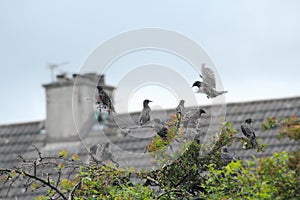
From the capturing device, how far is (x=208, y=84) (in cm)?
726

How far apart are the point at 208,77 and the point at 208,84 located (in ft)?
0.19

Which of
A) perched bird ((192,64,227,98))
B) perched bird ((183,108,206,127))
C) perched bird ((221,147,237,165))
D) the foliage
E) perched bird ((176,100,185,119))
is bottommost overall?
the foliage

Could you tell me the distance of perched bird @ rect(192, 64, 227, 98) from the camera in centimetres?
721

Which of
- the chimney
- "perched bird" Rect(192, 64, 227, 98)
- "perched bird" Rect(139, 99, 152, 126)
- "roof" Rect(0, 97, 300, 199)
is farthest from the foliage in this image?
the chimney

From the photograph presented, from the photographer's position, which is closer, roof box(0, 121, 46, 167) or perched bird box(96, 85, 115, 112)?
perched bird box(96, 85, 115, 112)

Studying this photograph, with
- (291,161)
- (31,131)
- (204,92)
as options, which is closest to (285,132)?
(291,161)

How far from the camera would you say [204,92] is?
7.26m

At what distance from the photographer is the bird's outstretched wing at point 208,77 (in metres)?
7.18

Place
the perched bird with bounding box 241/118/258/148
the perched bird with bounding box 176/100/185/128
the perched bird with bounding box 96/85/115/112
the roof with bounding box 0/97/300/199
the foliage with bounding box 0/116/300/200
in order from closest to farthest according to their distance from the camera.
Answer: the foliage with bounding box 0/116/300/200
the perched bird with bounding box 176/100/185/128
the perched bird with bounding box 96/85/115/112
the perched bird with bounding box 241/118/258/148
the roof with bounding box 0/97/300/199

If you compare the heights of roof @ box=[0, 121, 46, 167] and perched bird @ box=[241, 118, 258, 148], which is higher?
perched bird @ box=[241, 118, 258, 148]

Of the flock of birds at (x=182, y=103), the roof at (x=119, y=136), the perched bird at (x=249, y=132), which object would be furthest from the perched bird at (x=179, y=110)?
the roof at (x=119, y=136)

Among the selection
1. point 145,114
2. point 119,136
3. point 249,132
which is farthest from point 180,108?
point 119,136

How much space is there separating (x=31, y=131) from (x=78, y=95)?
6.61 ft

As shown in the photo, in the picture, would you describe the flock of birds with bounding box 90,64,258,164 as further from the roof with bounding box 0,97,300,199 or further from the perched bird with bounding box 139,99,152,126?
the roof with bounding box 0,97,300,199
